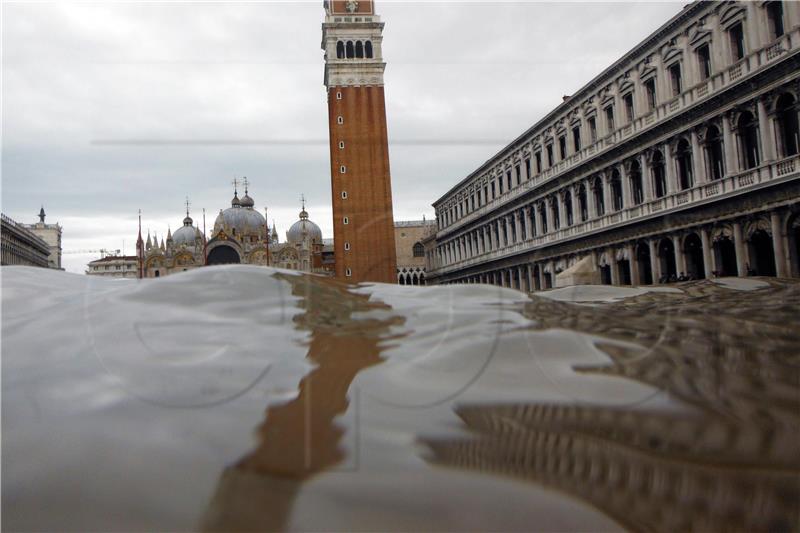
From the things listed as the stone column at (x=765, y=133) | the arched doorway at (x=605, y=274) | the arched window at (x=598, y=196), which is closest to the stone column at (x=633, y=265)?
the arched doorway at (x=605, y=274)

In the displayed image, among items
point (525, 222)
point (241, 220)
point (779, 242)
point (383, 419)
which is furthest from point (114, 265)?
point (383, 419)

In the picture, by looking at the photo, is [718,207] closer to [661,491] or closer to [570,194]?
[570,194]

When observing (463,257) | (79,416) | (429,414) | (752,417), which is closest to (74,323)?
(79,416)

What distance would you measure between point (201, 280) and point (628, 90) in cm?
2395

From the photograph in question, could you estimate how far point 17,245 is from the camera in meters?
48.9

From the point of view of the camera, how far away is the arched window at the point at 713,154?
62.5 ft

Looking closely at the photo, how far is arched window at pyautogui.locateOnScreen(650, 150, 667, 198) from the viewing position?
2189cm

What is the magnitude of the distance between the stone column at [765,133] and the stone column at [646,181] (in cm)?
543

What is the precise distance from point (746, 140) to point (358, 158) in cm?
3185

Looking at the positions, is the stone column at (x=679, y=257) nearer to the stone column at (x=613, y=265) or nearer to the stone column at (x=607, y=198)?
the stone column at (x=613, y=265)

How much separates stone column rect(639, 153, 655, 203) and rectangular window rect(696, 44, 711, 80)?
368 cm

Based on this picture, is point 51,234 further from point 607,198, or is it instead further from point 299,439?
point 299,439

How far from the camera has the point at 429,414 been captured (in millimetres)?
1643

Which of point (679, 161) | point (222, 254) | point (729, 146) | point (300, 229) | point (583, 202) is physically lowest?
point (583, 202)
